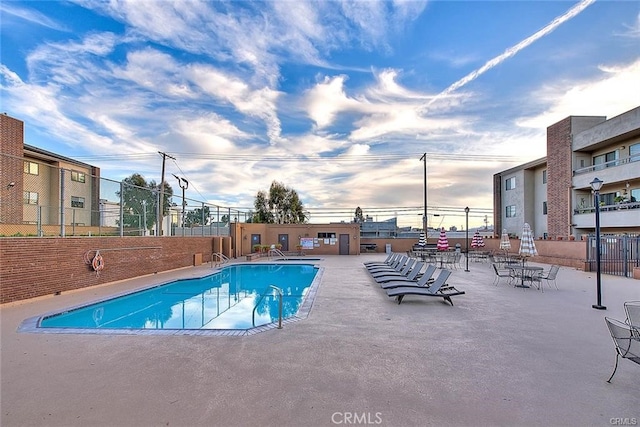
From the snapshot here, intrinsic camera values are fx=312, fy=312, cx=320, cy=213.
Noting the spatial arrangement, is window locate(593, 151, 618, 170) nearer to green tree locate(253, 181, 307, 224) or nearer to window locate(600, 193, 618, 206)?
window locate(600, 193, 618, 206)

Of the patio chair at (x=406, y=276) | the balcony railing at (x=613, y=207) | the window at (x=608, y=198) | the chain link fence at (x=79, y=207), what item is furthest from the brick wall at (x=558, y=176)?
the chain link fence at (x=79, y=207)

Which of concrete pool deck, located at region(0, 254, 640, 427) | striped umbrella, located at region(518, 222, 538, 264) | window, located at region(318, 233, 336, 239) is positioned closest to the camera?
concrete pool deck, located at region(0, 254, 640, 427)

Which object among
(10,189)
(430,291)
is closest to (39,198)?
(10,189)

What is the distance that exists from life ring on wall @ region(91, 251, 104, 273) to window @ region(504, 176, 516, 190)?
102ft

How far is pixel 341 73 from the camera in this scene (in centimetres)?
1473

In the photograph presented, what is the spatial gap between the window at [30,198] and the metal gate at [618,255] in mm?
21800

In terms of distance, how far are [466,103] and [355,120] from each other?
6.11m

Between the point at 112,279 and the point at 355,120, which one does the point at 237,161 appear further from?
the point at 112,279

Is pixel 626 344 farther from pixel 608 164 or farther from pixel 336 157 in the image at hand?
pixel 336 157

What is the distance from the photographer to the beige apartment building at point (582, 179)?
18.1m

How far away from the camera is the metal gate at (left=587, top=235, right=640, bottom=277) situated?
1333 centimetres

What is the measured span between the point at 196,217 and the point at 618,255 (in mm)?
21543

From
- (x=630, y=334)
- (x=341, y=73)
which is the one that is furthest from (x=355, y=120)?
A: (x=630, y=334)

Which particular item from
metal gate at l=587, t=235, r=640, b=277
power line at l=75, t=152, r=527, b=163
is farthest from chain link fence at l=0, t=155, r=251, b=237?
metal gate at l=587, t=235, r=640, b=277
